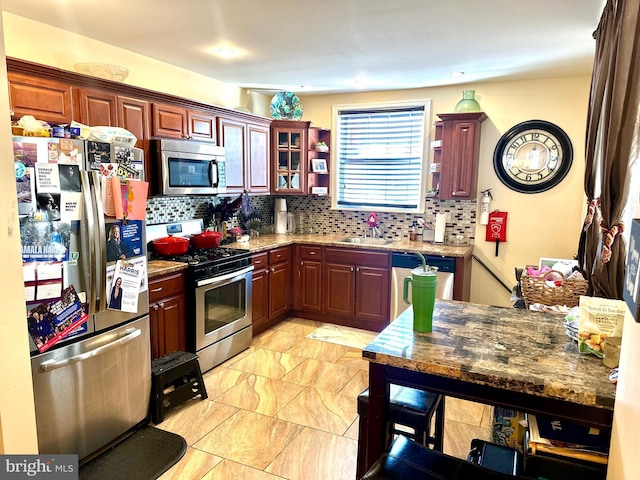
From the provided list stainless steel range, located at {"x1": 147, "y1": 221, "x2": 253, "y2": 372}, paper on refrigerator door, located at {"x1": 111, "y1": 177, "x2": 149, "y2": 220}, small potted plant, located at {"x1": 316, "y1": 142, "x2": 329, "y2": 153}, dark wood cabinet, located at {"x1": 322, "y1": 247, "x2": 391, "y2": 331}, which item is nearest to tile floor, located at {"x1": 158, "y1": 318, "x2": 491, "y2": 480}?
stainless steel range, located at {"x1": 147, "y1": 221, "x2": 253, "y2": 372}

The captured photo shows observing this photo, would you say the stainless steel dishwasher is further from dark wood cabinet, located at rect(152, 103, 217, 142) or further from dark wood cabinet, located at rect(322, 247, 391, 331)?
dark wood cabinet, located at rect(152, 103, 217, 142)

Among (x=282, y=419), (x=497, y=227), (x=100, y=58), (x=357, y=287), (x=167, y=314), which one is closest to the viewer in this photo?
(x=282, y=419)

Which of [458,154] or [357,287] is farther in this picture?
[357,287]

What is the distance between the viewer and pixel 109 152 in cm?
235

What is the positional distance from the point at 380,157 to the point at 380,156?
0.01 m

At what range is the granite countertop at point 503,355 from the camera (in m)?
1.29

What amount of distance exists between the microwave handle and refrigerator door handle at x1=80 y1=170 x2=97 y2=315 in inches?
60.0

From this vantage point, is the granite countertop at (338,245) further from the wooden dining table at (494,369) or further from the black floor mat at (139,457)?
the wooden dining table at (494,369)

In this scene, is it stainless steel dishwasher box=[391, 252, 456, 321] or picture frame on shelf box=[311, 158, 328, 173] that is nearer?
stainless steel dishwasher box=[391, 252, 456, 321]

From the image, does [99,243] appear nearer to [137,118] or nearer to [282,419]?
[137,118]

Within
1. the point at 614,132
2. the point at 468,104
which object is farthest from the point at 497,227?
the point at 614,132

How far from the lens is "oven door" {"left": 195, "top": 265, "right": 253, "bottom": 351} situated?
325 cm

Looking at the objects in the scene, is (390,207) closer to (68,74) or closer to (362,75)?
(362,75)

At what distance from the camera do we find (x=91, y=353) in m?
2.24
